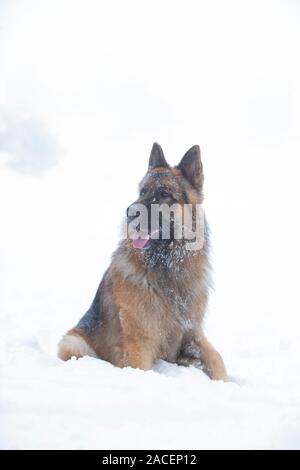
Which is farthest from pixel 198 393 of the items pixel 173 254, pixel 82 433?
pixel 173 254

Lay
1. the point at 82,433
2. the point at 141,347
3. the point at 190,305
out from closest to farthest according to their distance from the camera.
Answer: the point at 82,433 < the point at 141,347 < the point at 190,305

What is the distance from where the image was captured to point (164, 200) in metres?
5.36

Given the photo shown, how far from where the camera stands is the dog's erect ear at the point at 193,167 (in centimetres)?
557

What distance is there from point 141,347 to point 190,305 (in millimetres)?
796

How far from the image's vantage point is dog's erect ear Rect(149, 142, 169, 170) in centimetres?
568

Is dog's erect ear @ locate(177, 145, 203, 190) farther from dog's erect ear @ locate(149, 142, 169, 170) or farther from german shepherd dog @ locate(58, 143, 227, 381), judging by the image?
dog's erect ear @ locate(149, 142, 169, 170)

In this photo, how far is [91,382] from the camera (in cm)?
368

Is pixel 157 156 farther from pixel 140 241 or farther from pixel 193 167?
pixel 140 241

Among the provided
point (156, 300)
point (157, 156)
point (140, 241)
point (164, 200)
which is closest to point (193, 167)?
point (157, 156)

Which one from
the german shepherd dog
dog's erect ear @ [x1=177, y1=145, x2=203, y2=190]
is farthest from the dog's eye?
dog's erect ear @ [x1=177, y1=145, x2=203, y2=190]

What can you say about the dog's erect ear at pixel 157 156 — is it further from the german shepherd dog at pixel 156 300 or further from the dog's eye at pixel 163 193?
the dog's eye at pixel 163 193

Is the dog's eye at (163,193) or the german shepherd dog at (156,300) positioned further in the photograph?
the dog's eye at (163,193)

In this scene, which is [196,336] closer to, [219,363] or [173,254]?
[219,363]

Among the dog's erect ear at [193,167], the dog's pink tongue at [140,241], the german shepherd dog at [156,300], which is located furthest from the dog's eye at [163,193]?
the dog's pink tongue at [140,241]
